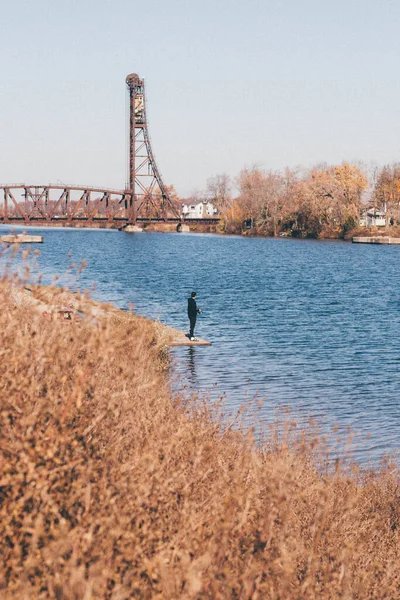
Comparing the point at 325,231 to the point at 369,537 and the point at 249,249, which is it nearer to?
the point at 249,249

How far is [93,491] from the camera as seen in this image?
5285 mm

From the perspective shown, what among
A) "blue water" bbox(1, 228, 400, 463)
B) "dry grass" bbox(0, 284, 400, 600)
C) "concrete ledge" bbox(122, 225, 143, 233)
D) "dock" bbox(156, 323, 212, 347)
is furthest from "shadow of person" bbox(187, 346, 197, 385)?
"concrete ledge" bbox(122, 225, 143, 233)

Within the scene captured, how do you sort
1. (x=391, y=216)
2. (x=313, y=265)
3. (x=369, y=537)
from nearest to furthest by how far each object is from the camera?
(x=369, y=537) < (x=313, y=265) < (x=391, y=216)

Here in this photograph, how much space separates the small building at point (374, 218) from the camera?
13775cm

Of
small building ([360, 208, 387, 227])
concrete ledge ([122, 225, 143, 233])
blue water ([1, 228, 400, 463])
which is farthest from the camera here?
concrete ledge ([122, 225, 143, 233])

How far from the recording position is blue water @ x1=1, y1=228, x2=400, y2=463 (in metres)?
17.9

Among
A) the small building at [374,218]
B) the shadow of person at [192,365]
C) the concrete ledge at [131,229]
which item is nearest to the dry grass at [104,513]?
the shadow of person at [192,365]

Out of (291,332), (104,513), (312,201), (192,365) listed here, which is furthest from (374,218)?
(104,513)

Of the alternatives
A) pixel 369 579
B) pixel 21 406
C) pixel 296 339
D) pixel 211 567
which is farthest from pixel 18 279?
pixel 296 339

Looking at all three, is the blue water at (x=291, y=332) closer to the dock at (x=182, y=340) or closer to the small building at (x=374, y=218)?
the dock at (x=182, y=340)

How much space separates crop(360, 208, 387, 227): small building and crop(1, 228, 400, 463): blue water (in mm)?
65246

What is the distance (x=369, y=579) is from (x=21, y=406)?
3592mm

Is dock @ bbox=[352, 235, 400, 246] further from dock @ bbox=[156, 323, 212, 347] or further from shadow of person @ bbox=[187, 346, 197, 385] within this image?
shadow of person @ bbox=[187, 346, 197, 385]

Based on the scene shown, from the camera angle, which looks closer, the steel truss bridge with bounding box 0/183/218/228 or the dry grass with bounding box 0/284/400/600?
the dry grass with bounding box 0/284/400/600
